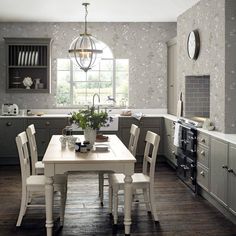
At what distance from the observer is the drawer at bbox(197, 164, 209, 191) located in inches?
208

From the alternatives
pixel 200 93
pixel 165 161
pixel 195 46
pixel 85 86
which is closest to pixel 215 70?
pixel 195 46

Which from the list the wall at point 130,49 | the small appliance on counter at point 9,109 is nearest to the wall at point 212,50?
the wall at point 130,49

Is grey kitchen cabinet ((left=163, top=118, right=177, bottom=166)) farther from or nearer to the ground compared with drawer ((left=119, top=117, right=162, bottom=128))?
nearer to the ground

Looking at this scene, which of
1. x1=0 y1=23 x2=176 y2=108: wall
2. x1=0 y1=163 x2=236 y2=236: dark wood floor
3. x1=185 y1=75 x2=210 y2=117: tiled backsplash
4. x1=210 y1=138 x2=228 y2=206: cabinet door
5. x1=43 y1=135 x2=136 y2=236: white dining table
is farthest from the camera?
x1=0 y1=23 x2=176 y2=108: wall

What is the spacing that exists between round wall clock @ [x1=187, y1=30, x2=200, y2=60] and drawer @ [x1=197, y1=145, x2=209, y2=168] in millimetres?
1477

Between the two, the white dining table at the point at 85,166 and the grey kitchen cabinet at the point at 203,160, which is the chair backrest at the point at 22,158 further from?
the grey kitchen cabinet at the point at 203,160

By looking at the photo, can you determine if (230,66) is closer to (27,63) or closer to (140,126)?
(140,126)

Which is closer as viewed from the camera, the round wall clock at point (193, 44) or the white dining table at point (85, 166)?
the white dining table at point (85, 166)

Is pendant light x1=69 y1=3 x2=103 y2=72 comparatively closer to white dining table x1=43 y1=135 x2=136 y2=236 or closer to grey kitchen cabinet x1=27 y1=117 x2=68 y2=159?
white dining table x1=43 y1=135 x2=136 y2=236

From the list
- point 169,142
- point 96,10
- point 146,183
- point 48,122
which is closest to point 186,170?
point 169,142

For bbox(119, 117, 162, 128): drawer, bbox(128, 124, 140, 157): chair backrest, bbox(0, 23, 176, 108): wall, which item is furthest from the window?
bbox(128, 124, 140, 157): chair backrest

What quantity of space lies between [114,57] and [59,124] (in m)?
1.72

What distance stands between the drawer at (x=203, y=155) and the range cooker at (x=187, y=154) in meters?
0.13

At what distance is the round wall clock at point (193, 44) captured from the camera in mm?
6234
